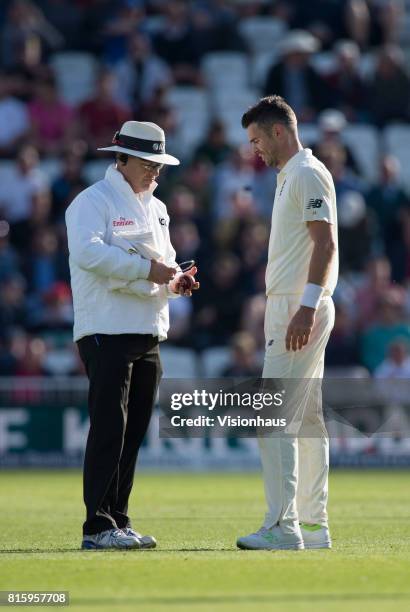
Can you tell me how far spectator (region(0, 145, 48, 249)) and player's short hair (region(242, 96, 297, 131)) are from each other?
10.6m

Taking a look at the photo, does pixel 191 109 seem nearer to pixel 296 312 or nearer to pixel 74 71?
pixel 74 71

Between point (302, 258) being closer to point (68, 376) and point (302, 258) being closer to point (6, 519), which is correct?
point (6, 519)

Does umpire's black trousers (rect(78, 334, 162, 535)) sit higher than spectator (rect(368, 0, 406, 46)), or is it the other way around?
spectator (rect(368, 0, 406, 46))

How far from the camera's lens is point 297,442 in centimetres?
830

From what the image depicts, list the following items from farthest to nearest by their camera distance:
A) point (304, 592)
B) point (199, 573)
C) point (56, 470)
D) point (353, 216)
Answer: point (353, 216)
point (56, 470)
point (199, 573)
point (304, 592)

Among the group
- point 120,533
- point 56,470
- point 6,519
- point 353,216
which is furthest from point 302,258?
point 353,216

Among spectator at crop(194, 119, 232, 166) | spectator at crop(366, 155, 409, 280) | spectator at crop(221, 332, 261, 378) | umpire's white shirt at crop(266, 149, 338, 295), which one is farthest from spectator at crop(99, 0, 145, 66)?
umpire's white shirt at crop(266, 149, 338, 295)

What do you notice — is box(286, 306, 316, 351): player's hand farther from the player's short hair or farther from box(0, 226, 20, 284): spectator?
box(0, 226, 20, 284): spectator

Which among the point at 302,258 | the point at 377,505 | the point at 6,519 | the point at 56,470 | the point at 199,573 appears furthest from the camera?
the point at 56,470

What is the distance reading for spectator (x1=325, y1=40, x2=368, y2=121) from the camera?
69.4 feet

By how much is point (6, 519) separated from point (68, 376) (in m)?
6.62

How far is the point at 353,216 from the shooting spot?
733 inches
